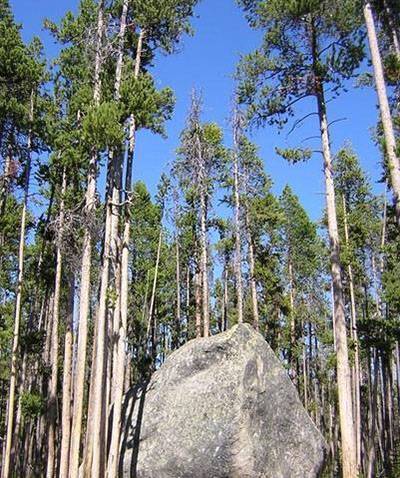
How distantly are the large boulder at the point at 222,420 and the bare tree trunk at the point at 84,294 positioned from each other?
2125mm

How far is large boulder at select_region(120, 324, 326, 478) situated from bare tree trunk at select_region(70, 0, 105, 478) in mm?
2125

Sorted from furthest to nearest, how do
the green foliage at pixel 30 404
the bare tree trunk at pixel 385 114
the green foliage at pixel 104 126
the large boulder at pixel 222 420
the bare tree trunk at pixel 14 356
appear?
1. the green foliage at pixel 30 404
2. the bare tree trunk at pixel 14 356
3. the large boulder at pixel 222 420
4. the green foliage at pixel 104 126
5. the bare tree trunk at pixel 385 114

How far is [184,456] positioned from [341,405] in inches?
162

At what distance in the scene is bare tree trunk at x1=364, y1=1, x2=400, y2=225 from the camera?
31.8 feet

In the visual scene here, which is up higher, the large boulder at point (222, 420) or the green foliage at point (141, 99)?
the green foliage at point (141, 99)

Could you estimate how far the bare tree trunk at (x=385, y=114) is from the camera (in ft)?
31.8

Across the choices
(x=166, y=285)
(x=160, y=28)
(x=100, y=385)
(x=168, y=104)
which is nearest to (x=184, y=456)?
(x=100, y=385)

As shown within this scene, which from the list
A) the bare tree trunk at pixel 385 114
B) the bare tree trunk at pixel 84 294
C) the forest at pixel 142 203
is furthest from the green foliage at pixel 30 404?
the bare tree trunk at pixel 385 114

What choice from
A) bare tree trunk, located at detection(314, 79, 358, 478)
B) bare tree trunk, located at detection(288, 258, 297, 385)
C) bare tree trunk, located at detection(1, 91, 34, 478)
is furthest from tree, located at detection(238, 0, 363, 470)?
bare tree trunk, located at detection(288, 258, 297, 385)

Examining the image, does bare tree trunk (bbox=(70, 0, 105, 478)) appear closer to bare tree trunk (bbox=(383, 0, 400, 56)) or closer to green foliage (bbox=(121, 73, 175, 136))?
green foliage (bbox=(121, 73, 175, 136))

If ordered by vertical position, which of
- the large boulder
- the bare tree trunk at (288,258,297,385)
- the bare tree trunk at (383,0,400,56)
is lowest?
the large boulder

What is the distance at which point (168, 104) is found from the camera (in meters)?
12.7

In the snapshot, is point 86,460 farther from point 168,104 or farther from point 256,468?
point 168,104

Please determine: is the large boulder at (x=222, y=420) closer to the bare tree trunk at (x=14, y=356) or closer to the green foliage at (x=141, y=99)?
the bare tree trunk at (x=14, y=356)
